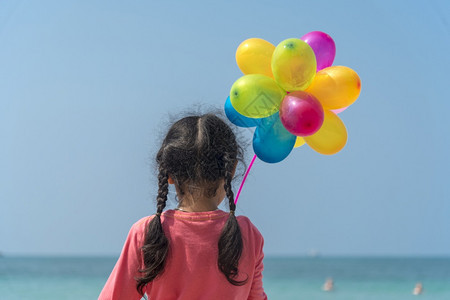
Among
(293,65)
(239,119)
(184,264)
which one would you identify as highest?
(293,65)

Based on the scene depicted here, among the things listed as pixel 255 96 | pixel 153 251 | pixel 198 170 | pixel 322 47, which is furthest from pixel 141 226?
pixel 322 47

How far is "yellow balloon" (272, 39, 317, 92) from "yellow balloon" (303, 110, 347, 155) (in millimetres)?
→ 200

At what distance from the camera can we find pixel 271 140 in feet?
8.04

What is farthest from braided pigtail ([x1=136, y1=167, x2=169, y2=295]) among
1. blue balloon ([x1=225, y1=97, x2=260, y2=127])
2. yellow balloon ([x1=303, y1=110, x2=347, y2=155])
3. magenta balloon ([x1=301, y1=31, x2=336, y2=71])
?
magenta balloon ([x1=301, y1=31, x2=336, y2=71])

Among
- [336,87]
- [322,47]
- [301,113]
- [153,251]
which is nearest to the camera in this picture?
[153,251]

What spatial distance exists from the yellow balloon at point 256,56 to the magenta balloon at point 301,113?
0.25 meters

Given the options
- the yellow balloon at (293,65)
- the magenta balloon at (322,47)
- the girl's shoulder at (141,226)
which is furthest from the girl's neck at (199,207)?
the magenta balloon at (322,47)

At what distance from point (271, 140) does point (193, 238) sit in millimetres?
880

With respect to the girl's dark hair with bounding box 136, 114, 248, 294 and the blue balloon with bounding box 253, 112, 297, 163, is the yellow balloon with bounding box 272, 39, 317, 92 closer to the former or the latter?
the blue balloon with bounding box 253, 112, 297, 163

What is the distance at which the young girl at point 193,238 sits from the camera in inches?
65.0

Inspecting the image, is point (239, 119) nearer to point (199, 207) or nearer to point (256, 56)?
point (256, 56)

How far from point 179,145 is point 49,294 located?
14158mm

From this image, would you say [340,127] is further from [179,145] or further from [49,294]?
[49,294]

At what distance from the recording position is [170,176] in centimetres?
178
